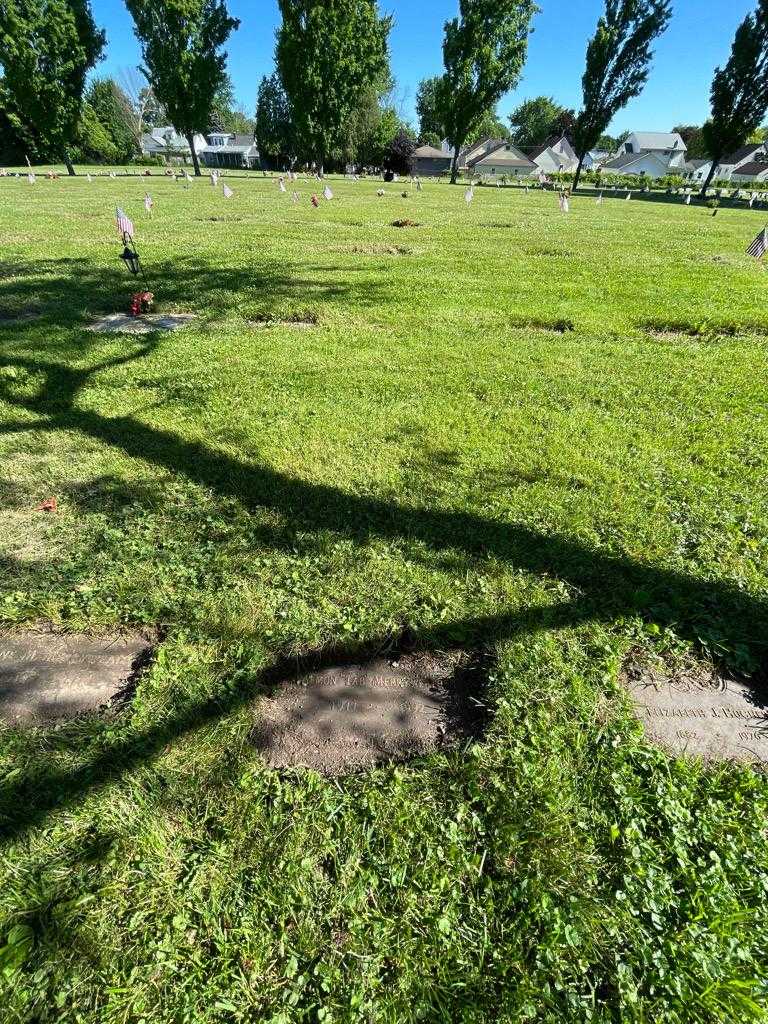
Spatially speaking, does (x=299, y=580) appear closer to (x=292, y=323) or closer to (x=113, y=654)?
(x=113, y=654)

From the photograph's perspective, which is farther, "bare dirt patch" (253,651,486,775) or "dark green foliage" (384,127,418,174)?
"dark green foliage" (384,127,418,174)

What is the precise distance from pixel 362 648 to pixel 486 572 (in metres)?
0.85

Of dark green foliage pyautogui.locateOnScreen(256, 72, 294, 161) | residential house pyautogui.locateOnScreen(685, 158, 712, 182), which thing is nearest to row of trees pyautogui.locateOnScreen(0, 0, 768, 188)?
dark green foliage pyautogui.locateOnScreen(256, 72, 294, 161)

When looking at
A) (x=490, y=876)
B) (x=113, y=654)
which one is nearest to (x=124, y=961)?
(x=490, y=876)

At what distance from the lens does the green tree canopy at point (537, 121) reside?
96.9 meters

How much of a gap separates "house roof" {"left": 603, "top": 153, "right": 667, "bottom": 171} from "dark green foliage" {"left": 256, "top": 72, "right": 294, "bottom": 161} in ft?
184

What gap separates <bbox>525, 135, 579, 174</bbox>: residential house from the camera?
80.6 meters

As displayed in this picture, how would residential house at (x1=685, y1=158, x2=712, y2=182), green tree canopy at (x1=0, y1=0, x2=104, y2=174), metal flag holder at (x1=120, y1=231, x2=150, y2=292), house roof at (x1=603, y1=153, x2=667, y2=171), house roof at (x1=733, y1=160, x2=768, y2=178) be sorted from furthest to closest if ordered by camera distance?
house roof at (x1=603, y1=153, x2=667, y2=171) → residential house at (x1=685, y1=158, x2=712, y2=182) → house roof at (x1=733, y1=160, x2=768, y2=178) → green tree canopy at (x1=0, y1=0, x2=104, y2=174) → metal flag holder at (x1=120, y1=231, x2=150, y2=292)

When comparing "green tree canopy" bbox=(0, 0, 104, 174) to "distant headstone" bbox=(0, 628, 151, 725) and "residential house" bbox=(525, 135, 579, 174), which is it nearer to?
"distant headstone" bbox=(0, 628, 151, 725)

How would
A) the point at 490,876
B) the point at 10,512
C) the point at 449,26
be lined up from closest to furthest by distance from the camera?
the point at 490,876 → the point at 10,512 → the point at 449,26

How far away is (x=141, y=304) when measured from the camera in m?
7.16

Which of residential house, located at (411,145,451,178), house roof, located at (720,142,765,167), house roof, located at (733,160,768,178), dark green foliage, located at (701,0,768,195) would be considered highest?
dark green foliage, located at (701,0,768,195)

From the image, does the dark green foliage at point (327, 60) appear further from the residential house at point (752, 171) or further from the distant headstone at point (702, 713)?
the residential house at point (752, 171)

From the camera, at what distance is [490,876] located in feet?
5.43
